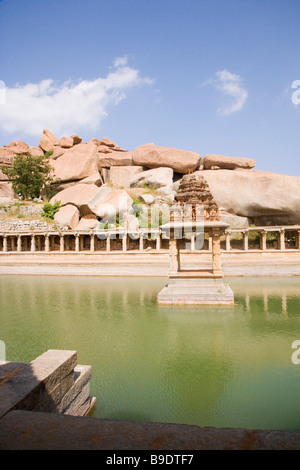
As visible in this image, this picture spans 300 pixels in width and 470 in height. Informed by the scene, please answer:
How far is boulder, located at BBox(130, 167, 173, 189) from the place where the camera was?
39.3m

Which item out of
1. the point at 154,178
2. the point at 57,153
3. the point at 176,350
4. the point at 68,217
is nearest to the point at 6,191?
the point at 57,153

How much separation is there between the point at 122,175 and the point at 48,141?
17.5 meters

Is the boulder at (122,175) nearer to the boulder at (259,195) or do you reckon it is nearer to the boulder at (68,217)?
the boulder at (68,217)

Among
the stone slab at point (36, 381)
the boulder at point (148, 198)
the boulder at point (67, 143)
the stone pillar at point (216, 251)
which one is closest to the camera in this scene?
the stone slab at point (36, 381)

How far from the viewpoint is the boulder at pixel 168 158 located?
41.6 m

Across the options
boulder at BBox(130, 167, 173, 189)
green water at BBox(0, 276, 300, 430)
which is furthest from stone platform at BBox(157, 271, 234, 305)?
boulder at BBox(130, 167, 173, 189)

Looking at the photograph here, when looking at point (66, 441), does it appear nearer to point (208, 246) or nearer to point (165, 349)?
point (165, 349)

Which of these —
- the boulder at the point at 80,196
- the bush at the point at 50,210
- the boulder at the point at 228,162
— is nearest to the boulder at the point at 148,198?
the boulder at the point at 80,196

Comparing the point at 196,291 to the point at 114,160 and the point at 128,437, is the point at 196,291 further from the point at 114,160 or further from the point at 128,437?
the point at 114,160

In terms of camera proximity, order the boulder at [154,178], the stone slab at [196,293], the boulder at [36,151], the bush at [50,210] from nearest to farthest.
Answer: the stone slab at [196,293] → the bush at [50,210] → the boulder at [154,178] → the boulder at [36,151]

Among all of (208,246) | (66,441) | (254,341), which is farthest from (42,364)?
(208,246)

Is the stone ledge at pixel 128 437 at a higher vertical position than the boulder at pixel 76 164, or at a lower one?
lower

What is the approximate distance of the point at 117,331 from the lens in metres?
9.23

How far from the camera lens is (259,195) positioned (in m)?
34.7
